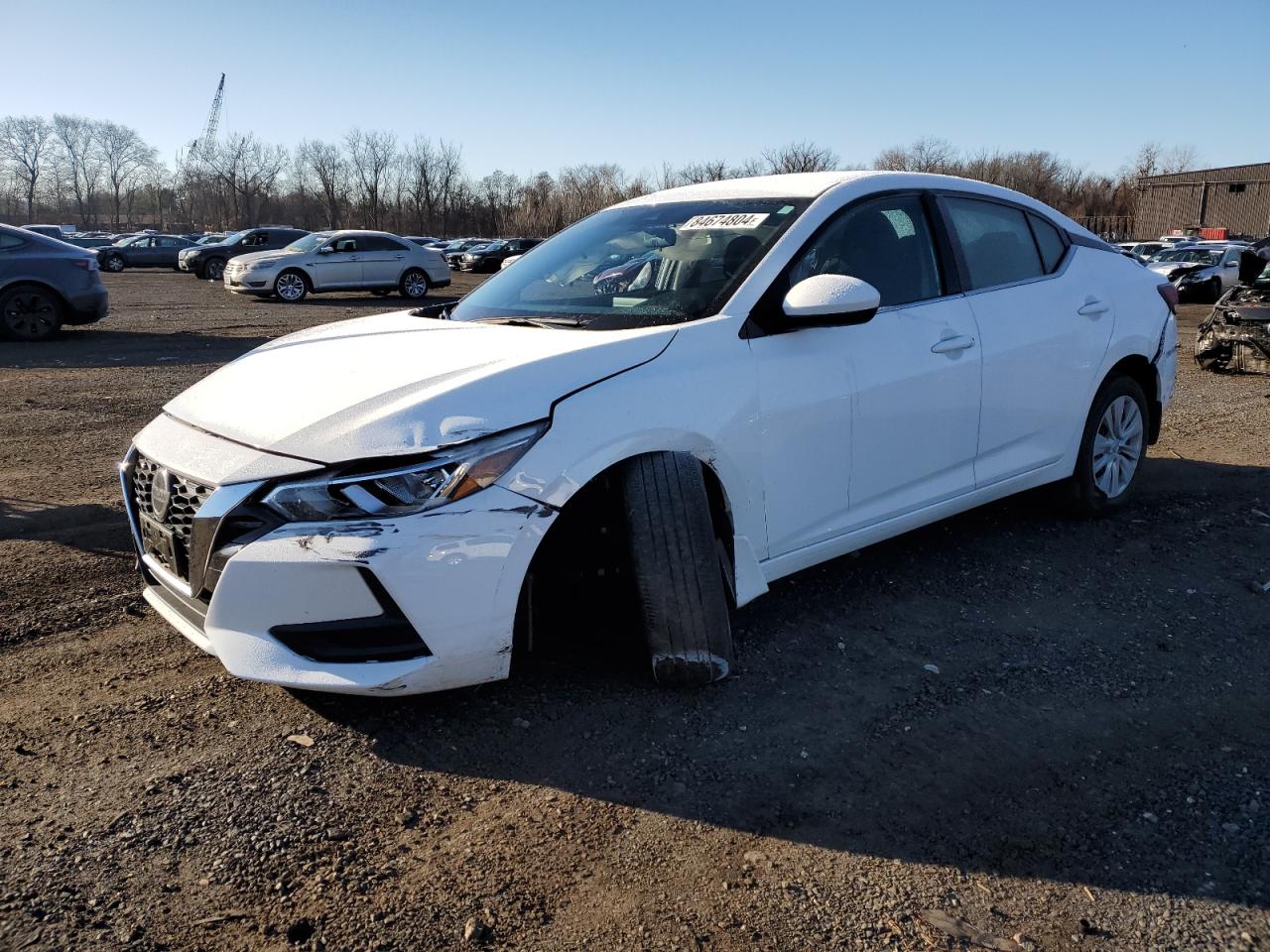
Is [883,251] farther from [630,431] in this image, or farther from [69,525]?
[69,525]

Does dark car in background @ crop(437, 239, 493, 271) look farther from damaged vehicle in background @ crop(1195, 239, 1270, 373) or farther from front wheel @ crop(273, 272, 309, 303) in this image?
damaged vehicle in background @ crop(1195, 239, 1270, 373)

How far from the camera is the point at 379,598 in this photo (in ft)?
9.16

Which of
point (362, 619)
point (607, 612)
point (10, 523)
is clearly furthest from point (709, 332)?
point (10, 523)

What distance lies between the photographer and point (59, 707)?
3.24 metres

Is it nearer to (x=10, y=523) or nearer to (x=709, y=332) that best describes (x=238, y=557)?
(x=709, y=332)

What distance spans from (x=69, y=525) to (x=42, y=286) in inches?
375

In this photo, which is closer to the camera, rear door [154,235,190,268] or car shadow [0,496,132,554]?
car shadow [0,496,132,554]

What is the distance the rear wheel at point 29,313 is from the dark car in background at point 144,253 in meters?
28.0

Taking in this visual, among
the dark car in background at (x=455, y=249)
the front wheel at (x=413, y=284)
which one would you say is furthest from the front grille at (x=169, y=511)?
the dark car in background at (x=455, y=249)

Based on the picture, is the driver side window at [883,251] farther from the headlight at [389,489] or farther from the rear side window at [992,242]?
the headlight at [389,489]

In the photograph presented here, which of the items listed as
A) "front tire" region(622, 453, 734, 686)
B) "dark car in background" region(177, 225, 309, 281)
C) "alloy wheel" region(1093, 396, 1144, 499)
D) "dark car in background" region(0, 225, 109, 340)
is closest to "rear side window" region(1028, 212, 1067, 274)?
"alloy wheel" region(1093, 396, 1144, 499)

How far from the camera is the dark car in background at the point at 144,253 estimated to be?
127 feet

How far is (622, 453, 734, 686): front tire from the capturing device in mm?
3193

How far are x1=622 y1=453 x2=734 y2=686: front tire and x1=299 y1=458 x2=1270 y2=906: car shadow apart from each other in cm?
19
